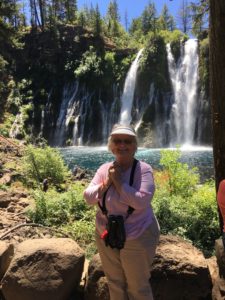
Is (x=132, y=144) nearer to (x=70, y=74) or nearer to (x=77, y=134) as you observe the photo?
(x=77, y=134)

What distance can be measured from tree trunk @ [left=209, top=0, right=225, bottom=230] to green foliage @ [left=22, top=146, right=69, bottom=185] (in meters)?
9.10

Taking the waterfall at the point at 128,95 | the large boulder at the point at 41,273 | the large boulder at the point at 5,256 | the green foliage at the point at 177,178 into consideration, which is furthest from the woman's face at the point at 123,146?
the waterfall at the point at 128,95

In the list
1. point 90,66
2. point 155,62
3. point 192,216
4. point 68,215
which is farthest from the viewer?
point 90,66

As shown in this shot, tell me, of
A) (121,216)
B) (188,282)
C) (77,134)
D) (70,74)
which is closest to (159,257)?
(188,282)

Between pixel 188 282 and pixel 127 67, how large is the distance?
1473 inches

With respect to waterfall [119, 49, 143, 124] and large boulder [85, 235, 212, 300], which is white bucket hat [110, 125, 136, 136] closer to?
large boulder [85, 235, 212, 300]

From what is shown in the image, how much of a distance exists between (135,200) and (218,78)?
8.28 feet

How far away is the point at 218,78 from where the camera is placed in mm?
4914

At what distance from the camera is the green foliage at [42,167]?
13539 mm

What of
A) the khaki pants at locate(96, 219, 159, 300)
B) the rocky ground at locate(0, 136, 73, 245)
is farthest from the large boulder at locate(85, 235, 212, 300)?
the rocky ground at locate(0, 136, 73, 245)

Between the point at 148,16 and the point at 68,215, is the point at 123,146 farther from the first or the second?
the point at 148,16

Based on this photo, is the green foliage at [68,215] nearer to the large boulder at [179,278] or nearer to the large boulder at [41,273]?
the large boulder at [41,273]

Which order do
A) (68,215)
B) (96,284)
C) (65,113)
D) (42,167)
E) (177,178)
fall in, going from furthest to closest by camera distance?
(65,113) → (42,167) → (177,178) → (68,215) → (96,284)

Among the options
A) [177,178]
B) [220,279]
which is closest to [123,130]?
[220,279]
